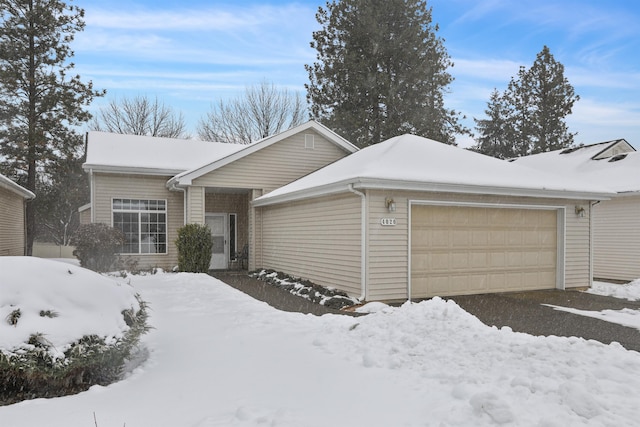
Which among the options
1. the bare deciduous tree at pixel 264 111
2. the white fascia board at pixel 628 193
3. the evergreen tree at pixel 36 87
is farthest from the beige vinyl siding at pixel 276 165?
the bare deciduous tree at pixel 264 111

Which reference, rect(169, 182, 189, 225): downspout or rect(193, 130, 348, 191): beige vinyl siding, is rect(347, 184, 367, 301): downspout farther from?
rect(169, 182, 189, 225): downspout

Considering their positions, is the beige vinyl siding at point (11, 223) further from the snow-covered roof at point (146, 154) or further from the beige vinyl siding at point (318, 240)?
the beige vinyl siding at point (318, 240)

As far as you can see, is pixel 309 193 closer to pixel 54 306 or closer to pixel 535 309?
pixel 535 309

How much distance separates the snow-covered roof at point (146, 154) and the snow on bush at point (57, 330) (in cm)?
979

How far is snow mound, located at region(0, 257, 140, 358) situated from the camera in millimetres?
3727

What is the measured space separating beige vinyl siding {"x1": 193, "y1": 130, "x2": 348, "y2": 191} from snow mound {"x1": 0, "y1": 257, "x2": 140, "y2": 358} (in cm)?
878

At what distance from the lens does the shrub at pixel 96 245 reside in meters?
11.9

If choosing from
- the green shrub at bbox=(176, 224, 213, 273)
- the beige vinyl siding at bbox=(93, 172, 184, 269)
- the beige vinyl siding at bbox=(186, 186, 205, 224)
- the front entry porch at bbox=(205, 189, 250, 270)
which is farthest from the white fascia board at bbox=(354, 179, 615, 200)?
the beige vinyl siding at bbox=(93, 172, 184, 269)

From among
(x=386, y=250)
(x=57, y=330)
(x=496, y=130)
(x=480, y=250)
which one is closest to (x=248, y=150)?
(x=386, y=250)

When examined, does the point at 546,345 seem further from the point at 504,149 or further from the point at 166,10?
the point at 504,149

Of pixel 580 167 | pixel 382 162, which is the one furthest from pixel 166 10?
pixel 580 167

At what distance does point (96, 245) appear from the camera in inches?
468

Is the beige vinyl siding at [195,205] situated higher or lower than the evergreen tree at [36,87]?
lower

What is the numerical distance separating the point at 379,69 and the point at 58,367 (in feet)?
71.0
